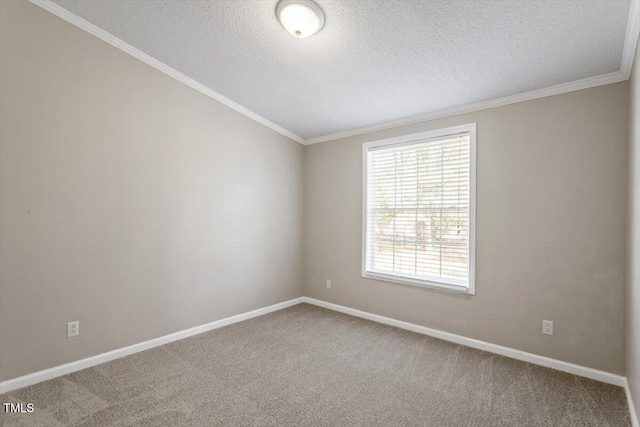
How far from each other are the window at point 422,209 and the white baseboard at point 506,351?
0.50 metres

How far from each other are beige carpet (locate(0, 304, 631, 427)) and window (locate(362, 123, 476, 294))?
2.75 feet

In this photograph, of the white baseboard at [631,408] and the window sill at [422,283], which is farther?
the window sill at [422,283]

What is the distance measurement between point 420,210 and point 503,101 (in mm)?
1362

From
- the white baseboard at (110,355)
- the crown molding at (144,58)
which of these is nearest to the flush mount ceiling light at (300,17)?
the crown molding at (144,58)

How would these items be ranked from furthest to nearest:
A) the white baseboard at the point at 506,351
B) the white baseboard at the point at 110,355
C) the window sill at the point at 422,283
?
the window sill at the point at 422,283
the white baseboard at the point at 506,351
the white baseboard at the point at 110,355

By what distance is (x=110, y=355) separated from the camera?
274cm

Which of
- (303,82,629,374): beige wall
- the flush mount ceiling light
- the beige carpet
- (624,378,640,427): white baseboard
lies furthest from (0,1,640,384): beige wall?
the flush mount ceiling light

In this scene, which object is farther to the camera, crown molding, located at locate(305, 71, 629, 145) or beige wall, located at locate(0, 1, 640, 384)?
crown molding, located at locate(305, 71, 629, 145)

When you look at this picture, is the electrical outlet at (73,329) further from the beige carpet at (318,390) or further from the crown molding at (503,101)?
the crown molding at (503,101)

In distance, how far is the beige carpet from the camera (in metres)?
1.98

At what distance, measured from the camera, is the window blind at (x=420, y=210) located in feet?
10.8

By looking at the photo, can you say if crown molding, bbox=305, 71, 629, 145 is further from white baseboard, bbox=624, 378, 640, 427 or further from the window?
white baseboard, bbox=624, 378, 640, 427

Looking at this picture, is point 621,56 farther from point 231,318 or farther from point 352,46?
point 231,318

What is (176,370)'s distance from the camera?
2590 mm
